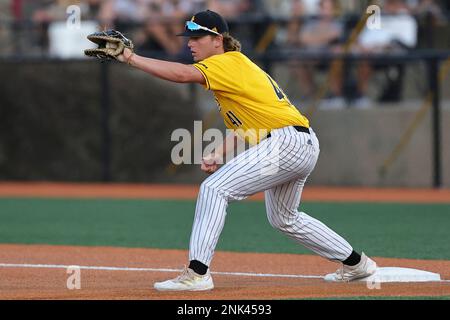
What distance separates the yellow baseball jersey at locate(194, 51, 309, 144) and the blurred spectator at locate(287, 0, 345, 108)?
1016 centimetres

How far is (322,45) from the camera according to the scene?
17.4 metres

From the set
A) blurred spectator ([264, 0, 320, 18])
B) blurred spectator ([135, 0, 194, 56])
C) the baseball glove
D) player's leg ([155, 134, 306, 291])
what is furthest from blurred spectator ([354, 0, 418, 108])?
the baseball glove

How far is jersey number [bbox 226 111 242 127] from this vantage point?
708cm

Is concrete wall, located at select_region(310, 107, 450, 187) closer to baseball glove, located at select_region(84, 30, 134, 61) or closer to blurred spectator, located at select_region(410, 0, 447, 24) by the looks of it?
blurred spectator, located at select_region(410, 0, 447, 24)

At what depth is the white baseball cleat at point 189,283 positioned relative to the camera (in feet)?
22.2

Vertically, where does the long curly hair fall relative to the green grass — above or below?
above

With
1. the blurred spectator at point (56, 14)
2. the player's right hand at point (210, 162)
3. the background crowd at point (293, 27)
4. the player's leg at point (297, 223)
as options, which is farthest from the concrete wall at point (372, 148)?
the player's right hand at point (210, 162)

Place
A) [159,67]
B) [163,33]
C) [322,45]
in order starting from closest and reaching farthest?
[159,67] < [322,45] < [163,33]

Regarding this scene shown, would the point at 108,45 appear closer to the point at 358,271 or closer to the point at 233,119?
the point at 233,119

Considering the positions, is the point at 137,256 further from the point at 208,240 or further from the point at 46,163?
the point at 46,163

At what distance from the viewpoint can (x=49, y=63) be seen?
18531 mm

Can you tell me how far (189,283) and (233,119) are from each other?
110cm

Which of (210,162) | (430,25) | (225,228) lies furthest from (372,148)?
(210,162)

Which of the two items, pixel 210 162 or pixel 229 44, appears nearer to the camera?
pixel 210 162
